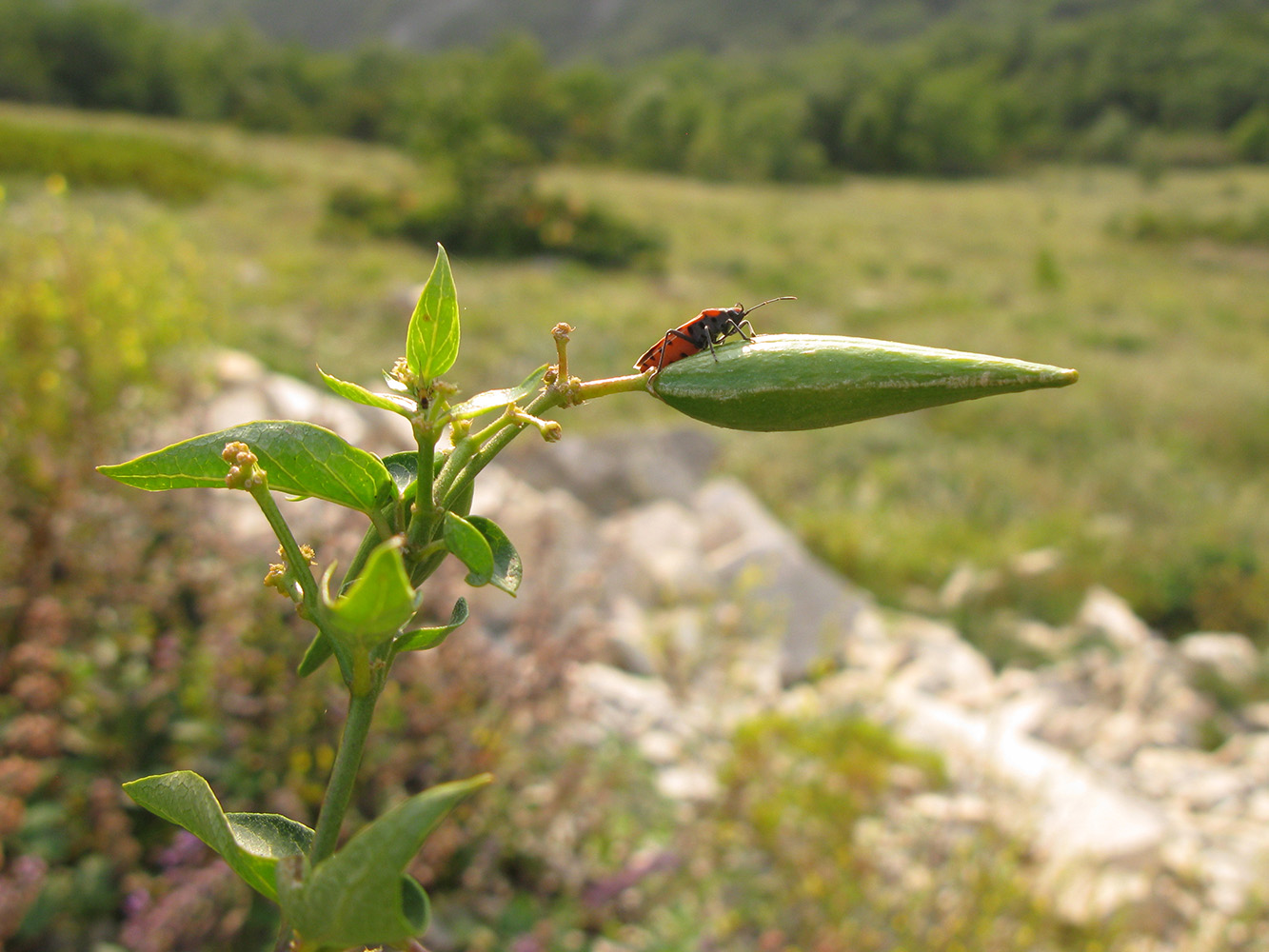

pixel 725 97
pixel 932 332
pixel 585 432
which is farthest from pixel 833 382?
pixel 725 97

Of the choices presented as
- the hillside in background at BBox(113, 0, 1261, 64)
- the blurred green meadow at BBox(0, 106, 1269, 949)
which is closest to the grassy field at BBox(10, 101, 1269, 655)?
the blurred green meadow at BBox(0, 106, 1269, 949)

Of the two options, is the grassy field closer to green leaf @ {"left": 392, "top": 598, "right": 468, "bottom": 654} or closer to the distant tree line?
green leaf @ {"left": 392, "top": 598, "right": 468, "bottom": 654}

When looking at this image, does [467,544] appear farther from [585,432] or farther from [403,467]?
[585,432]

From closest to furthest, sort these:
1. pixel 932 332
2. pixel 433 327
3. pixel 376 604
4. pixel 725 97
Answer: pixel 376 604 < pixel 433 327 < pixel 932 332 < pixel 725 97

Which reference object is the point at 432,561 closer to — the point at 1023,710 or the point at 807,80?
the point at 1023,710

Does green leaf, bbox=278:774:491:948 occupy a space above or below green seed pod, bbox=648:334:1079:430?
below
